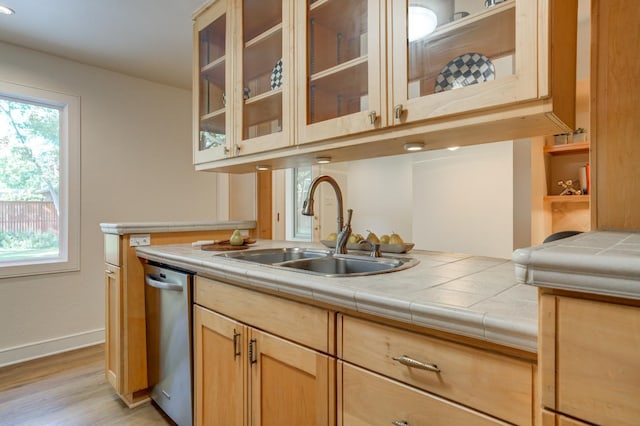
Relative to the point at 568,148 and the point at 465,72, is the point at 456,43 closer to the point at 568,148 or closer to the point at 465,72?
the point at 465,72

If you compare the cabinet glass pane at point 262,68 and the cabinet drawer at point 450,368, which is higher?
the cabinet glass pane at point 262,68

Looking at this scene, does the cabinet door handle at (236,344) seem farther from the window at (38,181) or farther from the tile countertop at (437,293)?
the window at (38,181)

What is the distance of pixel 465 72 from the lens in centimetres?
113

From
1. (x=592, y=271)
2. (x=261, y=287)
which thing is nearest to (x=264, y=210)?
(x=261, y=287)

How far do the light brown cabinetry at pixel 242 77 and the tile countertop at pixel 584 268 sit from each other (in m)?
1.24

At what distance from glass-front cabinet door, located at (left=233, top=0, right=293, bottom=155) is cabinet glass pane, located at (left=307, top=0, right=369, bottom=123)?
0.39 feet

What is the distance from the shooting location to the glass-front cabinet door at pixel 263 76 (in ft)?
5.30

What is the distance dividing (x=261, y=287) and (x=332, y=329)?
32 cm

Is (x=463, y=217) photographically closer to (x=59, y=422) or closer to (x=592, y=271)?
(x=592, y=271)

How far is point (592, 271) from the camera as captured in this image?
48 centimetres

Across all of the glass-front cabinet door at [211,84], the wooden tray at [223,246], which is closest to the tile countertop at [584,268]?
the wooden tray at [223,246]

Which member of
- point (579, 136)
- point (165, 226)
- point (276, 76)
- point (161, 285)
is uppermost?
point (276, 76)

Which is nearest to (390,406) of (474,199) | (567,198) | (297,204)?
(567,198)

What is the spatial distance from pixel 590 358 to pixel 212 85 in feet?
7.10
